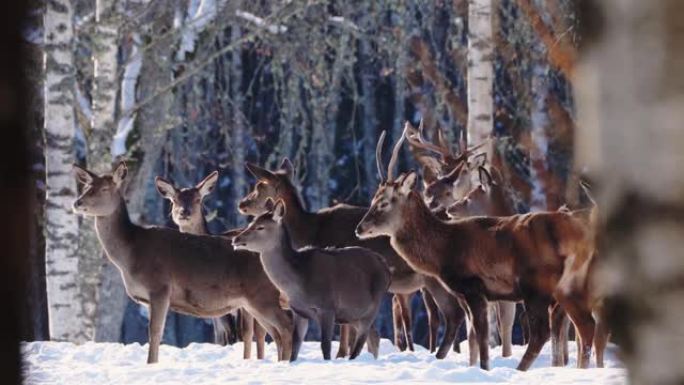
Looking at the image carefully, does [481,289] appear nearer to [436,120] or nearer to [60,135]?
[60,135]

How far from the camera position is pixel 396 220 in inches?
403

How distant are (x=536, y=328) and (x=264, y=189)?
447cm

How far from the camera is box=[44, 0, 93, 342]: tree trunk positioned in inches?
610

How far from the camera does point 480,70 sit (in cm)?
1617

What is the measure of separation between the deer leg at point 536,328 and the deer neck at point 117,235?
326cm

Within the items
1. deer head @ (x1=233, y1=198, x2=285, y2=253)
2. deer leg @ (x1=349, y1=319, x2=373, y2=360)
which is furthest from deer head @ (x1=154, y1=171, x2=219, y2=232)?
deer leg @ (x1=349, y1=319, x2=373, y2=360)

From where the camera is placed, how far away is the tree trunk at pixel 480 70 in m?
16.0

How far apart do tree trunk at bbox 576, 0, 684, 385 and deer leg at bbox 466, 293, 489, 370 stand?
867 centimetres

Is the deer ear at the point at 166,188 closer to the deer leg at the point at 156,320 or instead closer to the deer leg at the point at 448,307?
the deer leg at the point at 156,320

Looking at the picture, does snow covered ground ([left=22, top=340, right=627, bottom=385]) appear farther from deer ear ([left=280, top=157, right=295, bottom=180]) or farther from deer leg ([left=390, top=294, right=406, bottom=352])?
deer ear ([left=280, top=157, right=295, bottom=180])

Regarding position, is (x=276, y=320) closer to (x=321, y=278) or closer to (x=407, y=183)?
(x=321, y=278)

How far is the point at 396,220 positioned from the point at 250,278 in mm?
1480

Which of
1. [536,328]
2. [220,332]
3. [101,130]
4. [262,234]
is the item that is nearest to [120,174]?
[262,234]

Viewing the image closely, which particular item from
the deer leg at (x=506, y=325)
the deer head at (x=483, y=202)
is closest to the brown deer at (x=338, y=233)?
the deer leg at (x=506, y=325)
